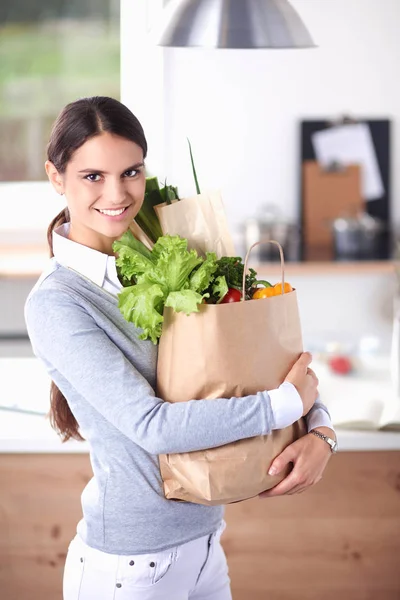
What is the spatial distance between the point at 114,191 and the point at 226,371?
30 cm

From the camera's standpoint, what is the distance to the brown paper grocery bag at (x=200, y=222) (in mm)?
1335

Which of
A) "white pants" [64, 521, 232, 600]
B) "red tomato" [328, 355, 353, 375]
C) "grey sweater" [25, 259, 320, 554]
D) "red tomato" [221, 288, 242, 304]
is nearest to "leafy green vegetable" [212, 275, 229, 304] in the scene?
"red tomato" [221, 288, 242, 304]

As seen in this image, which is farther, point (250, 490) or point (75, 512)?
point (75, 512)

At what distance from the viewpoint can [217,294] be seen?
1278 mm

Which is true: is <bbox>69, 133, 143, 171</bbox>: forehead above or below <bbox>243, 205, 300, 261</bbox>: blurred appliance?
above

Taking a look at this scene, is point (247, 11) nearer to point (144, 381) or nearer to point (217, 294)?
point (217, 294)

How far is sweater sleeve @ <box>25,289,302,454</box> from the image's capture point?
3.93ft

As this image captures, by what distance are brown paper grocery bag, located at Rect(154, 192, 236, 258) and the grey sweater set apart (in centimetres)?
15

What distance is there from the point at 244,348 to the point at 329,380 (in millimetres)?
1095

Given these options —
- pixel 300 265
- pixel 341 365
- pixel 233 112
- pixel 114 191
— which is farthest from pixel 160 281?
pixel 233 112

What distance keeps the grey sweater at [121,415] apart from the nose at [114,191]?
0.12m

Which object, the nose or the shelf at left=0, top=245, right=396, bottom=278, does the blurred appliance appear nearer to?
the shelf at left=0, top=245, right=396, bottom=278

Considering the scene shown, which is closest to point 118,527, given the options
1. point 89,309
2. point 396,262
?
point 89,309

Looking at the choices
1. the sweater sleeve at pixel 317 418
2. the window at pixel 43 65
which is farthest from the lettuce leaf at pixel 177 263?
the window at pixel 43 65
